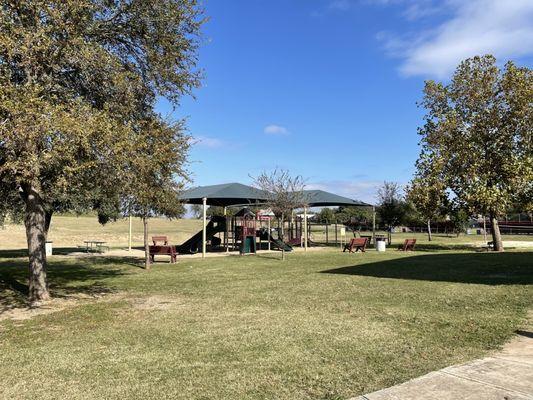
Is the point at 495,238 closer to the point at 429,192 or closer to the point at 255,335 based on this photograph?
the point at 429,192

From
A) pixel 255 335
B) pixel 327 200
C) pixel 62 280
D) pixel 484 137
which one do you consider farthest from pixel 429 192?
pixel 255 335

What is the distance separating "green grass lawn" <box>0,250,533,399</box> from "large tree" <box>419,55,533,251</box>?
14.6 metres

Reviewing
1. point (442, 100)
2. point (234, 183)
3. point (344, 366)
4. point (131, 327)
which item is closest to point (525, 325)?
point (344, 366)

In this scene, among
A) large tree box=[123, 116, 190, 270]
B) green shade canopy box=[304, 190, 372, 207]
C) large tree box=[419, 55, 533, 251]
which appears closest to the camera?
large tree box=[123, 116, 190, 270]

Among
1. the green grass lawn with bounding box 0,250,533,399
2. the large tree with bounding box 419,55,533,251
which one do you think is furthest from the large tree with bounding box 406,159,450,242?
the green grass lawn with bounding box 0,250,533,399

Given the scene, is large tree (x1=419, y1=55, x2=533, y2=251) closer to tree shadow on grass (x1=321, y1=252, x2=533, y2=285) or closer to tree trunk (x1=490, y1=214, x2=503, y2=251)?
tree trunk (x1=490, y1=214, x2=503, y2=251)

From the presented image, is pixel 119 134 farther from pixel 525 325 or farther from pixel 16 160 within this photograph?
pixel 525 325

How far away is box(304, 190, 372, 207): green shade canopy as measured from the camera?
1481 inches

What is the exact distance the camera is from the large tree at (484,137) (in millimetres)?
26781

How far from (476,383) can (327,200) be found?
3324 centimetres

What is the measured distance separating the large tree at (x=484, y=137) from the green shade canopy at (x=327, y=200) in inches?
360

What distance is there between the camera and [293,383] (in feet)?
17.3

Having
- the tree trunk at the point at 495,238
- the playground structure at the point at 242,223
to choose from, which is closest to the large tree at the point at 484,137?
the tree trunk at the point at 495,238

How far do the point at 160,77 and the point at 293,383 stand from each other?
9.35 meters
